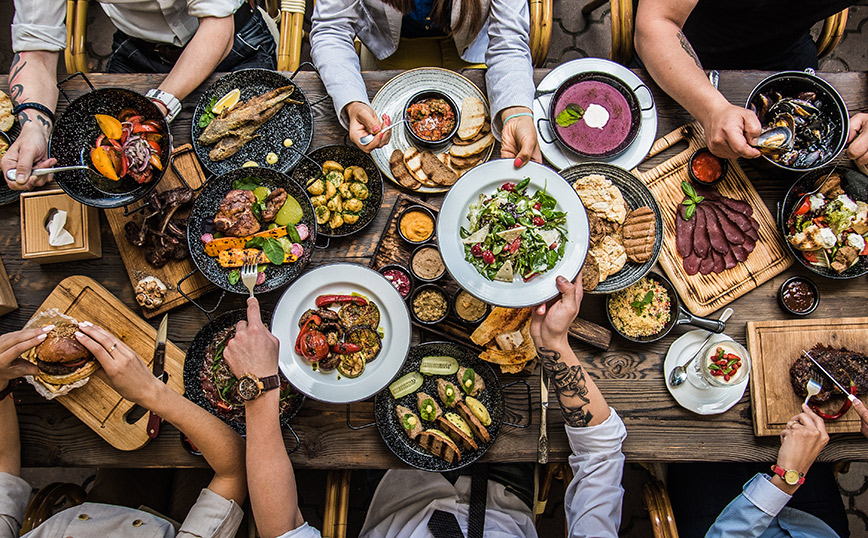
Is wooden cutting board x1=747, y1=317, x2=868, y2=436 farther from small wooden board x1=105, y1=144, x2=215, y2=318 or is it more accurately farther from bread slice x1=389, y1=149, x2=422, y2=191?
small wooden board x1=105, y1=144, x2=215, y2=318

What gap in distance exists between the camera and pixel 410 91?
2.61 meters

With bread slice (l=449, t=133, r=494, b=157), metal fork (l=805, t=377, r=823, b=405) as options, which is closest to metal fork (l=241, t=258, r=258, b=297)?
bread slice (l=449, t=133, r=494, b=157)

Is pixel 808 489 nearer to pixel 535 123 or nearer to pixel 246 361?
pixel 535 123

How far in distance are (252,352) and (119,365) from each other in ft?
1.75

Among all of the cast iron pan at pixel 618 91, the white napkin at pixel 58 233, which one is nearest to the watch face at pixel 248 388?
the white napkin at pixel 58 233

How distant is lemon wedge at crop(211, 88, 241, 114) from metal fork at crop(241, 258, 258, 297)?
84cm

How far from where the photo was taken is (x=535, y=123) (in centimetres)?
248

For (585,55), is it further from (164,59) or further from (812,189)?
(164,59)

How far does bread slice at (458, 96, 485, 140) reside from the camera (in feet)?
8.16

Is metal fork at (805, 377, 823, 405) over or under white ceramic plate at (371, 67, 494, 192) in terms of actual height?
under

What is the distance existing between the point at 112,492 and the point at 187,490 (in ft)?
1.54

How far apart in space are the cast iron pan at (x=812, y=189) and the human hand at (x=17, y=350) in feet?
11.3

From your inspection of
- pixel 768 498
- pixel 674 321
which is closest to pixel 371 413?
pixel 674 321

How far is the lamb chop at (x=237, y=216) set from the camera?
89.0 inches
